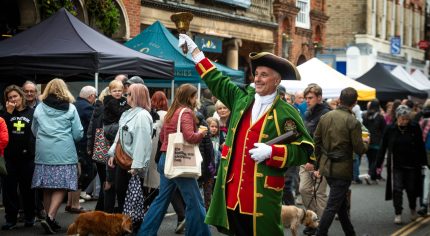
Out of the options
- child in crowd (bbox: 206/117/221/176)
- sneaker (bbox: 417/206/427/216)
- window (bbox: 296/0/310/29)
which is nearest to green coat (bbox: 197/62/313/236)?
child in crowd (bbox: 206/117/221/176)

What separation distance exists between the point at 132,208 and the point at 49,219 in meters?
1.21

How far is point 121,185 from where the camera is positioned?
9242 mm

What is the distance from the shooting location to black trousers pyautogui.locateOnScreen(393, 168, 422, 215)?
38.5 ft

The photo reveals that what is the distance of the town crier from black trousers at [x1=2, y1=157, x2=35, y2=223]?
4269 millimetres

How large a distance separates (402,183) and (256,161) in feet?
20.4

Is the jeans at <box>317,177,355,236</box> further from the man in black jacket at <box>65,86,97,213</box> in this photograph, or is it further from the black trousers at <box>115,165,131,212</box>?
the man in black jacket at <box>65,86,97,213</box>

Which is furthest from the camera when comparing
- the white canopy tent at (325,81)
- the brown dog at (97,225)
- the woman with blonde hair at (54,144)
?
the white canopy tent at (325,81)

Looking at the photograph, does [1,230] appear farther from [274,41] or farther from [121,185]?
[274,41]

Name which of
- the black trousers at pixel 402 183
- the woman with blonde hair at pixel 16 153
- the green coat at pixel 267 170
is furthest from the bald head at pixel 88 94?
the green coat at pixel 267 170

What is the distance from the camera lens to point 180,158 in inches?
342

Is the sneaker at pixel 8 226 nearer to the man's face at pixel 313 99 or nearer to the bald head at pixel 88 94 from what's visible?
the bald head at pixel 88 94

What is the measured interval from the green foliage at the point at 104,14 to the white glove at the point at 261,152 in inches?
504

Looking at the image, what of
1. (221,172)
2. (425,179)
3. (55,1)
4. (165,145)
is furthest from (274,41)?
(221,172)

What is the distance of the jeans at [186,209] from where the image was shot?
866cm
